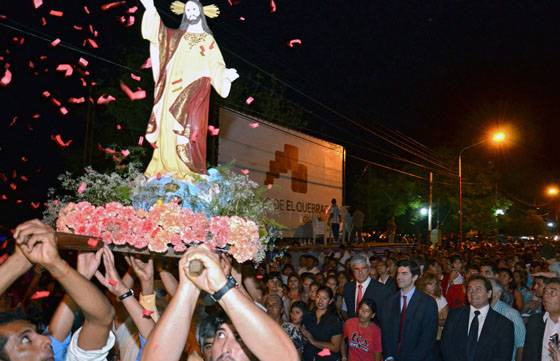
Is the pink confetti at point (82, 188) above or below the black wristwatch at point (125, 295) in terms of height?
above

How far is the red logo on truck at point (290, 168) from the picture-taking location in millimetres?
18766

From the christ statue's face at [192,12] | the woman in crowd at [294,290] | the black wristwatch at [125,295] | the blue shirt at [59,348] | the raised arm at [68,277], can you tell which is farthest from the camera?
the woman in crowd at [294,290]

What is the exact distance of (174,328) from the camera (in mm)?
1975

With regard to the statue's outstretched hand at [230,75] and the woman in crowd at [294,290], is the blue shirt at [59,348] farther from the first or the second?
the woman in crowd at [294,290]

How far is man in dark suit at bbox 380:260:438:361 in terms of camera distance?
6168 millimetres

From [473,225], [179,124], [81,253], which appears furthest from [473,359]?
[473,225]

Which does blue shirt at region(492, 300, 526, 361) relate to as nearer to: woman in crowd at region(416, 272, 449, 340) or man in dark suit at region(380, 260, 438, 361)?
man in dark suit at region(380, 260, 438, 361)

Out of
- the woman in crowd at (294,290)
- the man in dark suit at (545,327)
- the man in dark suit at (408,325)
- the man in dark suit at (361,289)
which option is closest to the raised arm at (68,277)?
the man in dark suit at (408,325)

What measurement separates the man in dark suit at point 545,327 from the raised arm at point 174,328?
4700mm

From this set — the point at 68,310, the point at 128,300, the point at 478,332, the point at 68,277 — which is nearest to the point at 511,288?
the point at 478,332

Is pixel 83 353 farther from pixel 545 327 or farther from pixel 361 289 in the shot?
pixel 361 289

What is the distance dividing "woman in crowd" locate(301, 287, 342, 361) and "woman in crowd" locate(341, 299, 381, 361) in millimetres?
133

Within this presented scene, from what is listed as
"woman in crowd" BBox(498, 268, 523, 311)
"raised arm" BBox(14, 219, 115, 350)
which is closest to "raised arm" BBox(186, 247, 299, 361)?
"raised arm" BBox(14, 219, 115, 350)

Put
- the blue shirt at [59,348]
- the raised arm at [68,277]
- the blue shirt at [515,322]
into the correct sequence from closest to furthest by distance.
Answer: the raised arm at [68,277], the blue shirt at [59,348], the blue shirt at [515,322]
